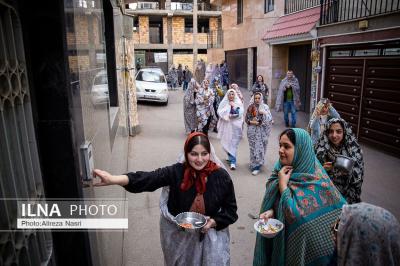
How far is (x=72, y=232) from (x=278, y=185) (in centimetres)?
154

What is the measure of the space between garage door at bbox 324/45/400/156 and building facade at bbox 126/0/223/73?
23333 mm

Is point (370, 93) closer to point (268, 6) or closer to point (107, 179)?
point (107, 179)

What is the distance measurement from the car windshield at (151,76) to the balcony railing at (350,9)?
320 inches

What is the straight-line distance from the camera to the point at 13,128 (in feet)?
4.99

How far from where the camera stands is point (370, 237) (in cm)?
165

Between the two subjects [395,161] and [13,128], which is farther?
[395,161]

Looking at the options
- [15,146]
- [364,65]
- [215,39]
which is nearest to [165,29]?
[215,39]

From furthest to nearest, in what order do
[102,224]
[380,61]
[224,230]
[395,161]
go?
[380,61] → [395,161] → [224,230] → [102,224]

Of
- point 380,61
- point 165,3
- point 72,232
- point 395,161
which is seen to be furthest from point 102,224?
point 165,3

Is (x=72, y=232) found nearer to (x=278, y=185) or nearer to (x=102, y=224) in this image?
(x=102, y=224)

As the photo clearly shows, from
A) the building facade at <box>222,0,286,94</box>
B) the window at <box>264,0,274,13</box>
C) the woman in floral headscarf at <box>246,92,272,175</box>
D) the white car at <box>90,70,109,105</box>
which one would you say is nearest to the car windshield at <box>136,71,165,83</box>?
the building facade at <box>222,0,286,94</box>

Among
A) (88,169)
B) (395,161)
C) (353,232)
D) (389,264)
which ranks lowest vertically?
(395,161)

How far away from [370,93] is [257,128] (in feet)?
11.6

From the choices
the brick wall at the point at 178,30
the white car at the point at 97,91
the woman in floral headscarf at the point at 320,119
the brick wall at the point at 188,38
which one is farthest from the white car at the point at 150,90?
the brick wall at the point at 188,38
